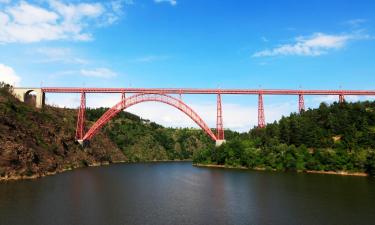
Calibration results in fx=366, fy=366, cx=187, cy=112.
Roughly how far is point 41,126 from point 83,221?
42774 millimetres

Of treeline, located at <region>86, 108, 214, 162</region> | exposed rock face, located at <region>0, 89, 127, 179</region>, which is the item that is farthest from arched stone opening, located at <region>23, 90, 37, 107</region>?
treeline, located at <region>86, 108, 214, 162</region>

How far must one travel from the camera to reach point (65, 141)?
67.5m

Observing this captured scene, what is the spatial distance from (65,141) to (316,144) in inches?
1756

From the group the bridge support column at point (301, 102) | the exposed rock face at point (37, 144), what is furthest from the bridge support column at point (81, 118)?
the bridge support column at point (301, 102)

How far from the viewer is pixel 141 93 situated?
216 feet

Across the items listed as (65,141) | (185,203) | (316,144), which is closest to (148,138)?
(65,141)

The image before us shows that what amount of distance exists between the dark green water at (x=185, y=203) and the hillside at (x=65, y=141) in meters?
6.55

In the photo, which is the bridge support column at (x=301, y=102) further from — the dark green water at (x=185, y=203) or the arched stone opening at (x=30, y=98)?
the arched stone opening at (x=30, y=98)

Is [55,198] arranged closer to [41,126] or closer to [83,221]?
[83,221]

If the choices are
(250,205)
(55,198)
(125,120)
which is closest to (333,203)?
(250,205)

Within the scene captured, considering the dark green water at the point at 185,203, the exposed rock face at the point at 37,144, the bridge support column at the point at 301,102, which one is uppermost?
the bridge support column at the point at 301,102

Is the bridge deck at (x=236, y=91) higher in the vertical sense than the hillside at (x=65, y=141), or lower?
higher

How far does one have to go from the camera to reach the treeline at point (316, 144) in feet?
184

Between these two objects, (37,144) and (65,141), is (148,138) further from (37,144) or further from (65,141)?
(37,144)
